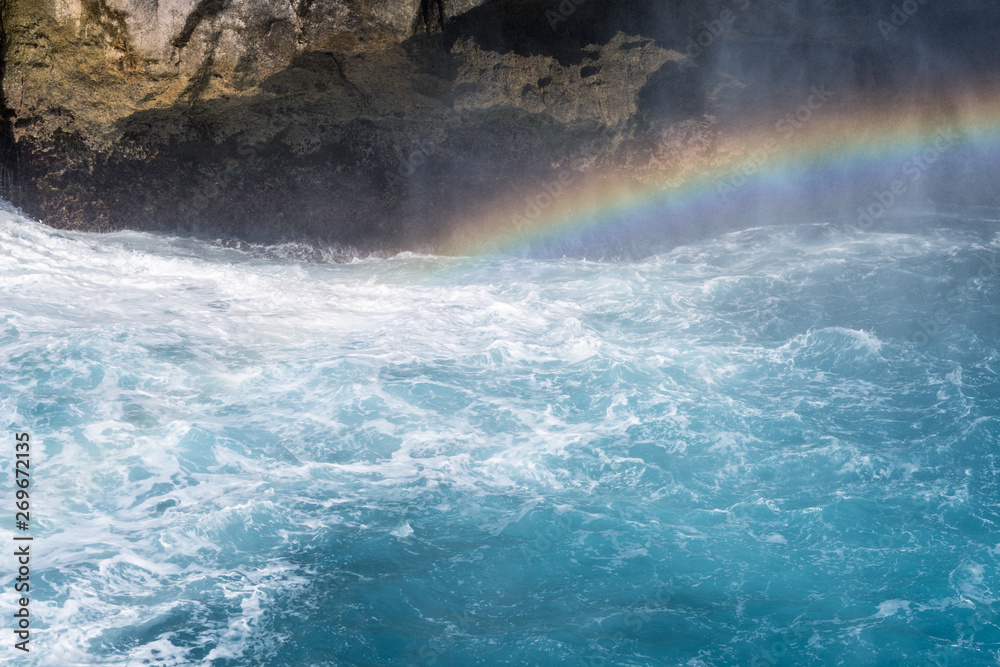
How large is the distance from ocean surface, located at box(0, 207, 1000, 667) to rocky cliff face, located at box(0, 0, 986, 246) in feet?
5.92

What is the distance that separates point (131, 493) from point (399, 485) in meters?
2.20

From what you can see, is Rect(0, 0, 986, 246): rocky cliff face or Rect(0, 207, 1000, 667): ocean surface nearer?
Rect(0, 207, 1000, 667): ocean surface

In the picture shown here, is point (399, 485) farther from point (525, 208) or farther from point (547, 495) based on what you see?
point (525, 208)

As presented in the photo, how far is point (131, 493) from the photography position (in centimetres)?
693

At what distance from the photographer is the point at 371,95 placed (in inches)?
525

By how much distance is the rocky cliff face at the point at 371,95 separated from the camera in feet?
40.6

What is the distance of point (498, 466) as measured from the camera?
297 inches

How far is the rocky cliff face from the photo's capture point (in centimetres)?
1238

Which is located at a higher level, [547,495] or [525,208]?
[525,208]

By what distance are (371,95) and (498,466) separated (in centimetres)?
790

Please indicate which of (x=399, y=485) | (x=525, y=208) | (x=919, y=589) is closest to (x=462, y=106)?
(x=525, y=208)

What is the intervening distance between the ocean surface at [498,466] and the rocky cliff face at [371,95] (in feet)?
5.92

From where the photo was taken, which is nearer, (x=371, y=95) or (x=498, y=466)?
(x=498, y=466)

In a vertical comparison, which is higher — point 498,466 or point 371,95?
point 371,95
